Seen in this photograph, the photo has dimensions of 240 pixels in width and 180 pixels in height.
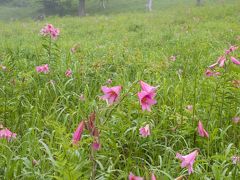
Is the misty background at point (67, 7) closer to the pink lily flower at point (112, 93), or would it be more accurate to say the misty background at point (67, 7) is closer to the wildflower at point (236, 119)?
the wildflower at point (236, 119)

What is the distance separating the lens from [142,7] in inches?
1185

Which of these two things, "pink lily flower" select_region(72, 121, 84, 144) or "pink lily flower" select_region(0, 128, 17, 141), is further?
"pink lily flower" select_region(0, 128, 17, 141)

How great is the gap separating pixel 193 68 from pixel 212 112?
75.4 inches

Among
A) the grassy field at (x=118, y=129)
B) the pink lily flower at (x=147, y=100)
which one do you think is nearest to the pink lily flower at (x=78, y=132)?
the grassy field at (x=118, y=129)

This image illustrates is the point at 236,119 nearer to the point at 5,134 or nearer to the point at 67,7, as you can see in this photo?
the point at 5,134

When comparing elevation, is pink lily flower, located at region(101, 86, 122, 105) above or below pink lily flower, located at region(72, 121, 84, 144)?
above

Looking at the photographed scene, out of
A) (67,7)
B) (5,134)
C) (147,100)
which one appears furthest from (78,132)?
(67,7)

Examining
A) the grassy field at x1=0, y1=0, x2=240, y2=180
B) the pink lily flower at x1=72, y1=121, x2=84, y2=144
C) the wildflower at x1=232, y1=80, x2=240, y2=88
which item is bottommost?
the grassy field at x1=0, y1=0, x2=240, y2=180

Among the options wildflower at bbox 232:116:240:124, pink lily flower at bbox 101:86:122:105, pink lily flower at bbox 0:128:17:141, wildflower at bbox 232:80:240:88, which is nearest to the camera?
pink lily flower at bbox 101:86:122:105

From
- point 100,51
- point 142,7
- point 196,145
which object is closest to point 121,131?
point 196,145

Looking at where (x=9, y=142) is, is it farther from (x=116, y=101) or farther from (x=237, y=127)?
(x=237, y=127)

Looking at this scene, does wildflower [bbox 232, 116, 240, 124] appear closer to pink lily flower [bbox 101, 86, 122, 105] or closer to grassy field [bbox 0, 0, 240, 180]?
grassy field [bbox 0, 0, 240, 180]

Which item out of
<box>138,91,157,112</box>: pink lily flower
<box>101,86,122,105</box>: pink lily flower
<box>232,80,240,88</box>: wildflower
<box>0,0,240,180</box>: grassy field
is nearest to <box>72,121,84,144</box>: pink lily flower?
<box>0,0,240,180</box>: grassy field

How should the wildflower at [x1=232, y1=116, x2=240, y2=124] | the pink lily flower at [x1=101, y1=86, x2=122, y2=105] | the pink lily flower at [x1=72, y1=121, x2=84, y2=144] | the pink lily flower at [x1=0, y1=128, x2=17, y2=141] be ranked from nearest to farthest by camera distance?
the pink lily flower at [x1=72, y1=121, x2=84, y2=144]
the pink lily flower at [x1=101, y1=86, x2=122, y2=105]
the pink lily flower at [x1=0, y1=128, x2=17, y2=141]
the wildflower at [x1=232, y1=116, x2=240, y2=124]
